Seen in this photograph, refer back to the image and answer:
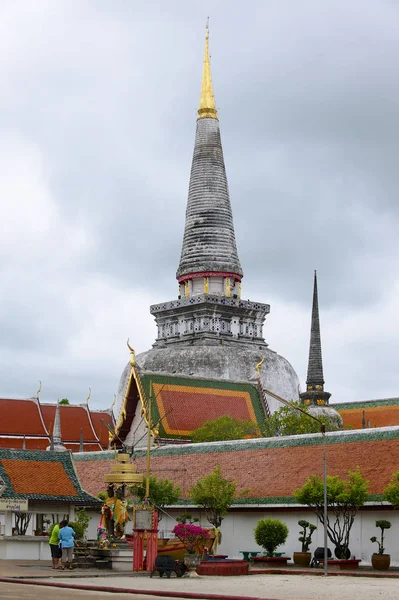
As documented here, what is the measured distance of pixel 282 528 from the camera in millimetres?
33906

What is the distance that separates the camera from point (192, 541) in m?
30.9

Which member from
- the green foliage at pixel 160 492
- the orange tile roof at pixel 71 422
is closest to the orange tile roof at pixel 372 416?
the orange tile roof at pixel 71 422

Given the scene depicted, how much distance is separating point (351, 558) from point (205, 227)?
39.0m

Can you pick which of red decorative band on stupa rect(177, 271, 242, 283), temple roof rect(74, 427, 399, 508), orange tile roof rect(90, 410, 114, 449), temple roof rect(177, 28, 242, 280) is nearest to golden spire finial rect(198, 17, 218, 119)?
temple roof rect(177, 28, 242, 280)

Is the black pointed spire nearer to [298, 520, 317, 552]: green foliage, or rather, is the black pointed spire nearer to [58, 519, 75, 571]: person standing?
[298, 520, 317, 552]: green foliage

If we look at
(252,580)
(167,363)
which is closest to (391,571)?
(252,580)

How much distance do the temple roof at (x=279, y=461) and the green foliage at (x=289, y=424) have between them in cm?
936

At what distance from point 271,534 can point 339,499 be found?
2.87 metres

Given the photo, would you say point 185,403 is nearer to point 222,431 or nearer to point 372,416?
point 222,431

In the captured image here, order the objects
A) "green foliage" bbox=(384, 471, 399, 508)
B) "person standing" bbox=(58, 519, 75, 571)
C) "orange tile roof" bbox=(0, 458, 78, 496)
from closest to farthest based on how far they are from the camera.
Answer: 1. "person standing" bbox=(58, 519, 75, 571)
2. "green foliage" bbox=(384, 471, 399, 508)
3. "orange tile roof" bbox=(0, 458, 78, 496)

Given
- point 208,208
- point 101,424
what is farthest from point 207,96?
point 101,424

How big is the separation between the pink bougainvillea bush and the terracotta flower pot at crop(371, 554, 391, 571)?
4610mm

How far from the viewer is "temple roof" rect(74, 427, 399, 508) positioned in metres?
35.2

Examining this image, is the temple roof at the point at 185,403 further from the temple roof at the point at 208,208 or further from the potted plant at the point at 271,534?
the potted plant at the point at 271,534
